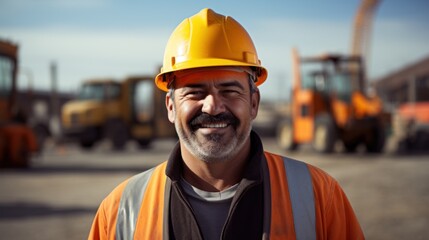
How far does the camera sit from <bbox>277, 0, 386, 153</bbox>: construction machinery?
1448cm

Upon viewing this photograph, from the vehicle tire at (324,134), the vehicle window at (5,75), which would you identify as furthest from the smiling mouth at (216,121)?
the vehicle tire at (324,134)

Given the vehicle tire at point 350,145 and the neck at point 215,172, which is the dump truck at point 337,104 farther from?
the neck at point 215,172

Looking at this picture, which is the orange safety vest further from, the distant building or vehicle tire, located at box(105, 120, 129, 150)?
the distant building

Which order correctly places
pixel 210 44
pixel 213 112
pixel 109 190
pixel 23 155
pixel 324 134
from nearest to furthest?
pixel 213 112
pixel 210 44
pixel 109 190
pixel 23 155
pixel 324 134

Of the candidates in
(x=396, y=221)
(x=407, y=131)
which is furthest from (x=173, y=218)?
(x=407, y=131)

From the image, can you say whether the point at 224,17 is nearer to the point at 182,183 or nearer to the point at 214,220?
the point at 182,183

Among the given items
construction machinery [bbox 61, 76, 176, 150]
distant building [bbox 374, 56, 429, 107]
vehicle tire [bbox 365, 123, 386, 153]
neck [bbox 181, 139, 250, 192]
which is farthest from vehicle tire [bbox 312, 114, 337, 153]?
distant building [bbox 374, 56, 429, 107]

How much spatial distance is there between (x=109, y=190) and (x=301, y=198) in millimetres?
7171

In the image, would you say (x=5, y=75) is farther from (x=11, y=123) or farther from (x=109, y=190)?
(x=109, y=190)

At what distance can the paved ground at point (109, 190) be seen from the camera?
19.7 feet

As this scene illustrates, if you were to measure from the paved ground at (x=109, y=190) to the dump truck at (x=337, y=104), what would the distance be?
87 cm

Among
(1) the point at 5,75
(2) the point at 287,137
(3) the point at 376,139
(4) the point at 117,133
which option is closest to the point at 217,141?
(1) the point at 5,75

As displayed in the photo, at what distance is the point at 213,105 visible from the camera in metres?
2.14

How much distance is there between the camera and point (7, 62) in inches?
505
